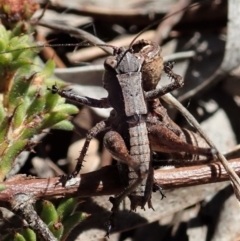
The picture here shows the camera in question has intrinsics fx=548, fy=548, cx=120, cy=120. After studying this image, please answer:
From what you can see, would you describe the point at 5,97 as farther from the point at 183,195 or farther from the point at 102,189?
the point at 183,195

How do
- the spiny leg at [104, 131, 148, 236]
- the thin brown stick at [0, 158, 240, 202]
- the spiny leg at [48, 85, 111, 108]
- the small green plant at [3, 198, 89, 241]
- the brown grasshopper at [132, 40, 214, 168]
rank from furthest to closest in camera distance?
1. the spiny leg at [48, 85, 111, 108]
2. the brown grasshopper at [132, 40, 214, 168]
3. the thin brown stick at [0, 158, 240, 202]
4. the small green plant at [3, 198, 89, 241]
5. the spiny leg at [104, 131, 148, 236]

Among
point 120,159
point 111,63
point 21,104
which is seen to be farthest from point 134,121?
point 21,104

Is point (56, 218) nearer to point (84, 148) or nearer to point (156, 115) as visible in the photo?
point (84, 148)

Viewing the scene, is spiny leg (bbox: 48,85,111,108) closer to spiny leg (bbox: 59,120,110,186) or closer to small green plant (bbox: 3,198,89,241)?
spiny leg (bbox: 59,120,110,186)

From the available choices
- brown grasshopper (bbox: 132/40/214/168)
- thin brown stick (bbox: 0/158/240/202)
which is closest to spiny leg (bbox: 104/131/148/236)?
thin brown stick (bbox: 0/158/240/202)

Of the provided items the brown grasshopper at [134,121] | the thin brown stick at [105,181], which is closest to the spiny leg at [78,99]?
the brown grasshopper at [134,121]

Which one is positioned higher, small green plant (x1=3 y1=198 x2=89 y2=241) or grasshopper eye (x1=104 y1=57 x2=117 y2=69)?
grasshopper eye (x1=104 y1=57 x2=117 y2=69)

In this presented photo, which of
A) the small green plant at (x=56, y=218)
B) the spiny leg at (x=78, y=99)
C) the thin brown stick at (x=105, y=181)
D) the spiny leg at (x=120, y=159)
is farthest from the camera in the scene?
the spiny leg at (x=78, y=99)

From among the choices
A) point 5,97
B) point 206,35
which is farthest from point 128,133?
point 206,35

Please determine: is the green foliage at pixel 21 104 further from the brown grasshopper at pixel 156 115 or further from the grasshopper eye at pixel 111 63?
the brown grasshopper at pixel 156 115
